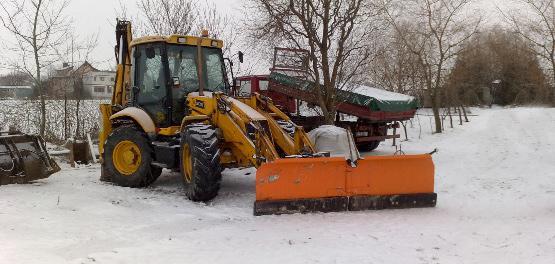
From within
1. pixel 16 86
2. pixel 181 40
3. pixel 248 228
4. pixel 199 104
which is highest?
pixel 181 40

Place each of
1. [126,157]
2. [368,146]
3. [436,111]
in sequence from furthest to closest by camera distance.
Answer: [436,111] < [368,146] < [126,157]

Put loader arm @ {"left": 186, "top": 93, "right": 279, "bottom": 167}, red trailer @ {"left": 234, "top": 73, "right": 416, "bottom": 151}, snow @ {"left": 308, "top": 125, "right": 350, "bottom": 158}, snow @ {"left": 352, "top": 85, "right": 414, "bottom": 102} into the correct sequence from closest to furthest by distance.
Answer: loader arm @ {"left": 186, "top": 93, "right": 279, "bottom": 167} < snow @ {"left": 308, "top": 125, "right": 350, "bottom": 158} < red trailer @ {"left": 234, "top": 73, "right": 416, "bottom": 151} < snow @ {"left": 352, "top": 85, "right": 414, "bottom": 102}

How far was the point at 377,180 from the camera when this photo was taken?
6.86m

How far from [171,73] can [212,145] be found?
2046mm

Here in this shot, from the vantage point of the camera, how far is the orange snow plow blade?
6.59 m

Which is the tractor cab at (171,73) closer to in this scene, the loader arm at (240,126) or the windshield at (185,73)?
the windshield at (185,73)

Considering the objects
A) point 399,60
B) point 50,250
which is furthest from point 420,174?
point 399,60

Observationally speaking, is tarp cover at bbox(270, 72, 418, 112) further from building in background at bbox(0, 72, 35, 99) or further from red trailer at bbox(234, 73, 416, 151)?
building in background at bbox(0, 72, 35, 99)

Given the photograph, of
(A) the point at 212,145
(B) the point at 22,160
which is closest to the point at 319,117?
(A) the point at 212,145

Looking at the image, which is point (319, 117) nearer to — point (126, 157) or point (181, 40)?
point (181, 40)

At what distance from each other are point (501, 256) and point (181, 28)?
14472 mm

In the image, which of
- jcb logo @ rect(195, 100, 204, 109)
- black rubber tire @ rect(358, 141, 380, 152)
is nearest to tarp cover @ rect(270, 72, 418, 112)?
black rubber tire @ rect(358, 141, 380, 152)

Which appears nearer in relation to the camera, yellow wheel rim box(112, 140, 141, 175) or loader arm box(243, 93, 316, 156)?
loader arm box(243, 93, 316, 156)

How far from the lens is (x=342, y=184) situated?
22.1ft
